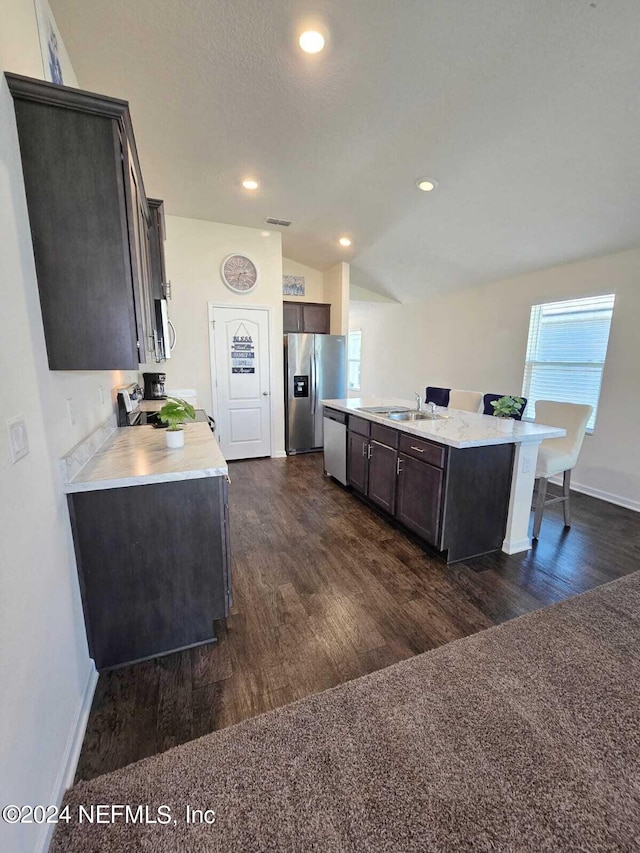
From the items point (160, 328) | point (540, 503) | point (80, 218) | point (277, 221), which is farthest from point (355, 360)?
point (80, 218)

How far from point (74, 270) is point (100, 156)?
1.33ft

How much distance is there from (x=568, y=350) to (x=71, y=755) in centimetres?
483

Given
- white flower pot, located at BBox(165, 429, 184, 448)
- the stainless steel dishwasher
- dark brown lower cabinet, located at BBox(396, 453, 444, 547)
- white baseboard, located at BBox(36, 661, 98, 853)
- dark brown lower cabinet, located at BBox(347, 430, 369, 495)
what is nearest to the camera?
white baseboard, located at BBox(36, 661, 98, 853)

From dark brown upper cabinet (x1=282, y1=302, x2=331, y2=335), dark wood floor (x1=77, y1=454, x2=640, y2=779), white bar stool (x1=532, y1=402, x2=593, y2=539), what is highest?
dark brown upper cabinet (x1=282, y1=302, x2=331, y2=335)

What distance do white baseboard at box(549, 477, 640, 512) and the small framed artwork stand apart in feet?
14.5

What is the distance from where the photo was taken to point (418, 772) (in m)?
1.20

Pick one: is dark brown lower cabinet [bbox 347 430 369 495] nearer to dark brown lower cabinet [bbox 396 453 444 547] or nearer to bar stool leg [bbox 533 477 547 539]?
dark brown lower cabinet [bbox 396 453 444 547]

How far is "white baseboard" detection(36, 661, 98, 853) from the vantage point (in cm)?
101

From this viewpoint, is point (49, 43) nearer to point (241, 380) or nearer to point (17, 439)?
point (17, 439)

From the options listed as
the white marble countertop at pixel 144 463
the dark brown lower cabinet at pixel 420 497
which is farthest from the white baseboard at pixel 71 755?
the dark brown lower cabinet at pixel 420 497

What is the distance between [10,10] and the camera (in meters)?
1.16

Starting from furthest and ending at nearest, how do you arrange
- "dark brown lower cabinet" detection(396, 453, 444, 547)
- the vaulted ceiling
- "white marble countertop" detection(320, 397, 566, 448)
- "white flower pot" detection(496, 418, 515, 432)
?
"white flower pot" detection(496, 418, 515, 432) < "dark brown lower cabinet" detection(396, 453, 444, 547) < "white marble countertop" detection(320, 397, 566, 448) < the vaulted ceiling

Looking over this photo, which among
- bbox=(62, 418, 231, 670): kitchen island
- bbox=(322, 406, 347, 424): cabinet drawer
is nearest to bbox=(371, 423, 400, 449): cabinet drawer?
bbox=(322, 406, 347, 424): cabinet drawer

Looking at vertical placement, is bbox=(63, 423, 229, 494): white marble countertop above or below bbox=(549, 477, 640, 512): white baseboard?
above
